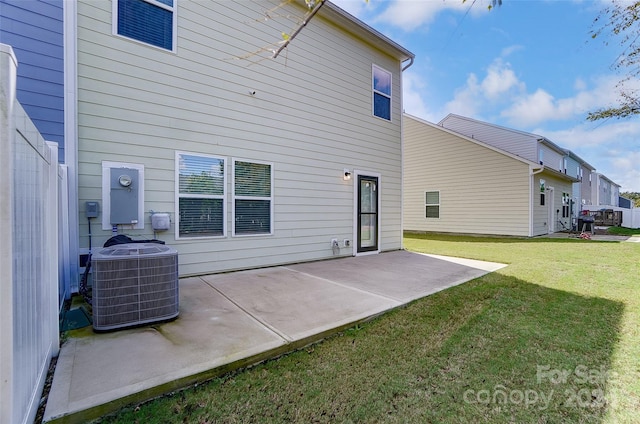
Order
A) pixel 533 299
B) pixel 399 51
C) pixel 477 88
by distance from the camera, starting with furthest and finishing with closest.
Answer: pixel 477 88
pixel 399 51
pixel 533 299

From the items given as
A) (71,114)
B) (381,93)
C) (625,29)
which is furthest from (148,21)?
(625,29)

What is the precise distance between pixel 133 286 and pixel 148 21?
4.00 metres

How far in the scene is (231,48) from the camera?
5.09 metres

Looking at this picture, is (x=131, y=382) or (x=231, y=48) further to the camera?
(x=231, y=48)

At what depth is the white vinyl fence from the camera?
3.50 feet

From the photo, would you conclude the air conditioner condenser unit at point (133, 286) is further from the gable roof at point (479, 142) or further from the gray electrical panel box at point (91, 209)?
the gable roof at point (479, 142)

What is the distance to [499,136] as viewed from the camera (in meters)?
15.8

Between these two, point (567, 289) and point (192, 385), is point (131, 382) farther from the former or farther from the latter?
point (567, 289)

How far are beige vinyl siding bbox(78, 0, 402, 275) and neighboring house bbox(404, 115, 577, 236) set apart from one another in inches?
263

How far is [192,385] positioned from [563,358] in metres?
2.95

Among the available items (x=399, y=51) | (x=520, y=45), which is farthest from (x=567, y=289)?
(x=399, y=51)

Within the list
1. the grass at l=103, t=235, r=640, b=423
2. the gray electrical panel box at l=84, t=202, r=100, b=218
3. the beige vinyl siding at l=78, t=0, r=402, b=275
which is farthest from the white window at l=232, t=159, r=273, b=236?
the grass at l=103, t=235, r=640, b=423

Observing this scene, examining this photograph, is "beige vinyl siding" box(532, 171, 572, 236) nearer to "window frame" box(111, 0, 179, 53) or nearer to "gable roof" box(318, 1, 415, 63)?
"gable roof" box(318, 1, 415, 63)

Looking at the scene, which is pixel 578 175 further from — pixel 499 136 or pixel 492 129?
pixel 492 129
